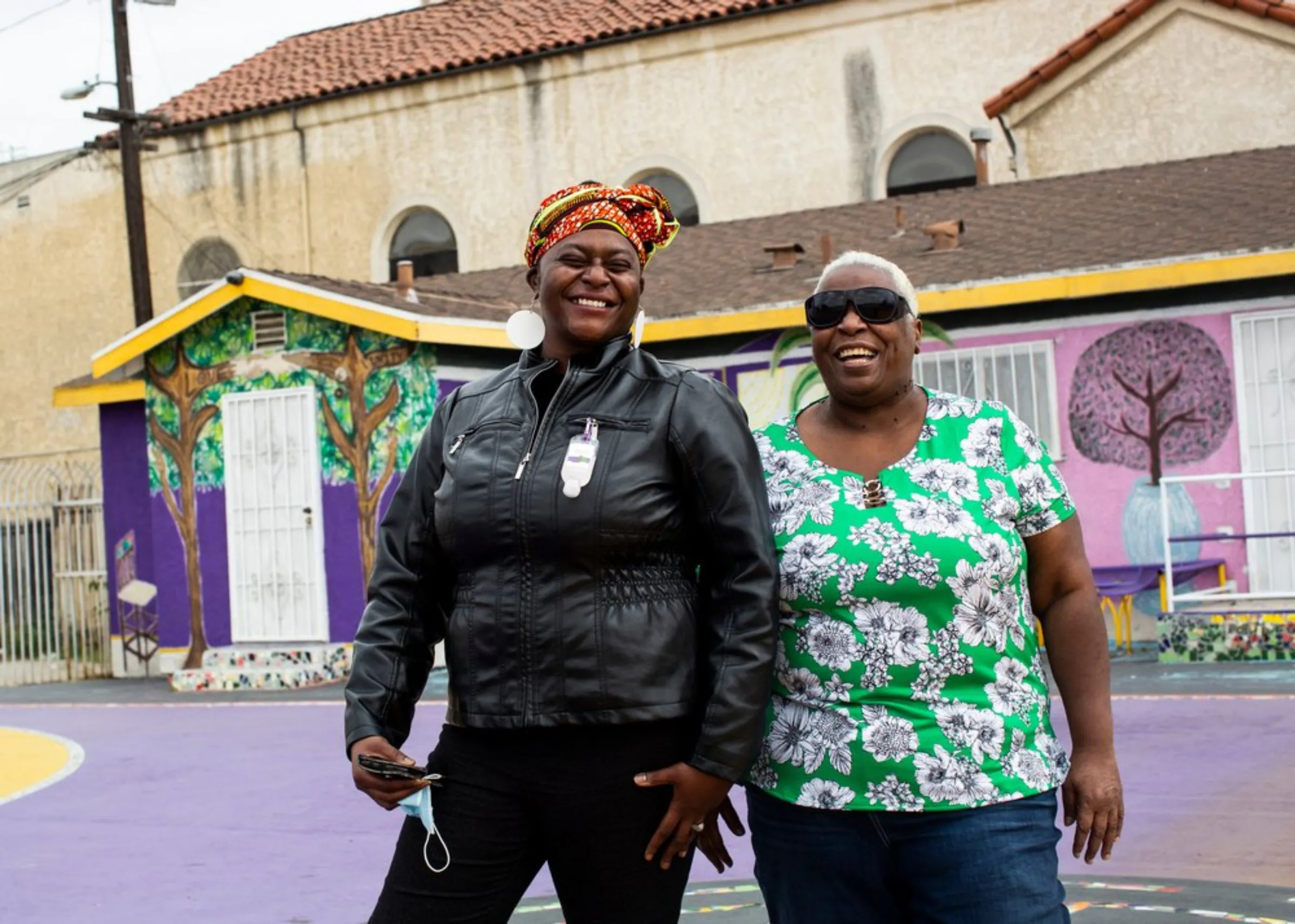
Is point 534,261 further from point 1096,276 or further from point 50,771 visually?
point 1096,276

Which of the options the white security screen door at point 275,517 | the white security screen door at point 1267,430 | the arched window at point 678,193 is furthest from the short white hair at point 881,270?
the arched window at point 678,193

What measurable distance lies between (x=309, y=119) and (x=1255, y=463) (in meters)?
15.6

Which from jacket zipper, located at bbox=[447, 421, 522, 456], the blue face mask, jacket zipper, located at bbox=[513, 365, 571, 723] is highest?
jacket zipper, located at bbox=[447, 421, 522, 456]

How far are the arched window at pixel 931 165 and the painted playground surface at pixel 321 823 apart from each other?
10.2 meters

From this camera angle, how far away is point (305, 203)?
85.7ft

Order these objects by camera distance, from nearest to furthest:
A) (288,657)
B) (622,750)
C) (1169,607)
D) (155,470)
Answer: (622,750), (1169,607), (288,657), (155,470)

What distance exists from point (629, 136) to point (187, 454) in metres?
8.82

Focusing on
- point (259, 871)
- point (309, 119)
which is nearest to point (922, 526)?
point (259, 871)

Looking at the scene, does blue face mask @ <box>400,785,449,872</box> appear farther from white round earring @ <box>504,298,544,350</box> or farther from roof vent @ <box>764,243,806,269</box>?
roof vent @ <box>764,243,806,269</box>

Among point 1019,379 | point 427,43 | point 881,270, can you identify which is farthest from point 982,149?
point 881,270

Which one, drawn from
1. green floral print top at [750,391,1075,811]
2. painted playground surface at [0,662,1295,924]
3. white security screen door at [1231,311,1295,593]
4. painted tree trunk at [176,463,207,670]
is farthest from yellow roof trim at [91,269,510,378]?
green floral print top at [750,391,1075,811]

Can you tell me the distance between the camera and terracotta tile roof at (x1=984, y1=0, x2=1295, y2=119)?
58.7ft

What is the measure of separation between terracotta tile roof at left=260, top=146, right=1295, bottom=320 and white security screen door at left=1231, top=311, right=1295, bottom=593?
79 cm

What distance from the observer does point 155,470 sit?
57.3 feet
